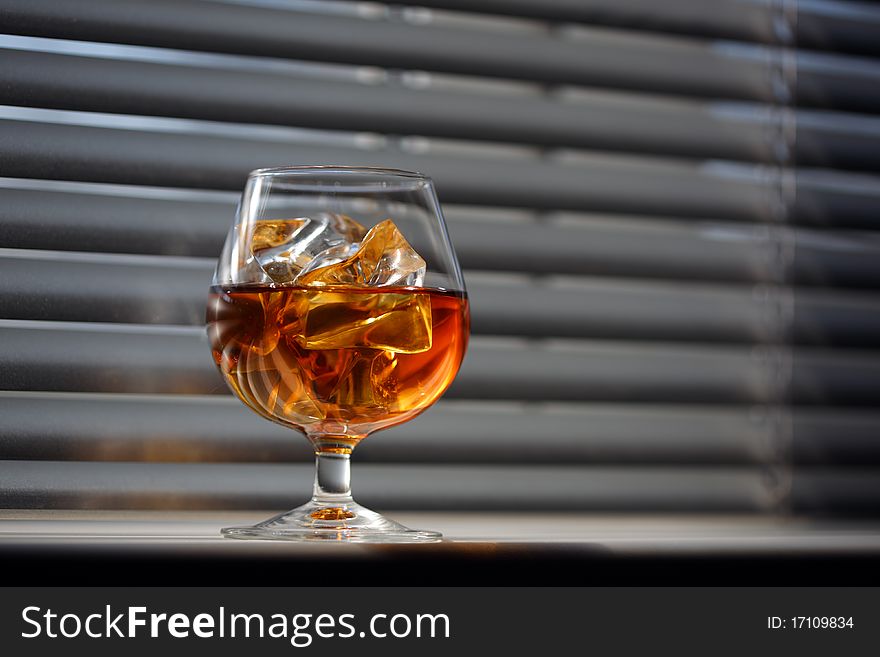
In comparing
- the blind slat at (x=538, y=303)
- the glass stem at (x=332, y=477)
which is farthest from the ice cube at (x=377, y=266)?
the blind slat at (x=538, y=303)

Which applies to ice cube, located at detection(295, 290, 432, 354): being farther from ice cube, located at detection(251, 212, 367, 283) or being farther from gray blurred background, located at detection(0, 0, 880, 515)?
gray blurred background, located at detection(0, 0, 880, 515)

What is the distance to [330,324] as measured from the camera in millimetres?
821

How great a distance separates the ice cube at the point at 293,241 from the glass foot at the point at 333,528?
0.60 ft

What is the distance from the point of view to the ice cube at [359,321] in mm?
822

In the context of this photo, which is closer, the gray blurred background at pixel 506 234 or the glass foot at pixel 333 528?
the glass foot at pixel 333 528

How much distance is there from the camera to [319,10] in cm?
121

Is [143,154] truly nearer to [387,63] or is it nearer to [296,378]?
[387,63]

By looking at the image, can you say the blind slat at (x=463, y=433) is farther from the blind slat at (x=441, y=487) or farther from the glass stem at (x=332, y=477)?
the glass stem at (x=332, y=477)

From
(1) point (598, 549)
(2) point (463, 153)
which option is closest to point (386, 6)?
(2) point (463, 153)

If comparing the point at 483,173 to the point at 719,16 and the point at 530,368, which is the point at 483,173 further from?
the point at 719,16

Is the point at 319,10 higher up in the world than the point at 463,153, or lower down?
higher up

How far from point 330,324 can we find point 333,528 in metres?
0.15
